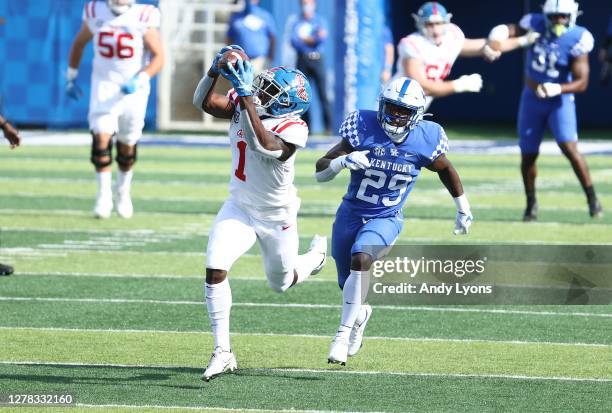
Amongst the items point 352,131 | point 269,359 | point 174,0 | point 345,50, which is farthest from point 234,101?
point 174,0

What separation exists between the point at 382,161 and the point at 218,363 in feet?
4.03

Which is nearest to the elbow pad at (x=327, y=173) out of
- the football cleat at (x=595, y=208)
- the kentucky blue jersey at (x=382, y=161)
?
the kentucky blue jersey at (x=382, y=161)

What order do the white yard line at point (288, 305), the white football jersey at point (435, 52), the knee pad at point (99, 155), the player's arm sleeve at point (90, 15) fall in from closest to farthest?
the white yard line at point (288, 305), the knee pad at point (99, 155), the white football jersey at point (435, 52), the player's arm sleeve at point (90, 15)

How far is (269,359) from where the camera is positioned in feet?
21.2

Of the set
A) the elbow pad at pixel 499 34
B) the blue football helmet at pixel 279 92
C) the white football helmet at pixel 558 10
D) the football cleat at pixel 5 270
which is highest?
the blue football helmet at pixel 279 92

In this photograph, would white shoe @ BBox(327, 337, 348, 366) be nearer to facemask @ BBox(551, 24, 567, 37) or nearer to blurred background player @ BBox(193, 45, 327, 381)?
blurred background player @ BBox(193, 45, 327, 381)

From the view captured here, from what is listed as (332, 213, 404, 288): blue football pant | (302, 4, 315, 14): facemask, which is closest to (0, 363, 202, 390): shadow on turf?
(332, 213, 404, 288): blue football pant

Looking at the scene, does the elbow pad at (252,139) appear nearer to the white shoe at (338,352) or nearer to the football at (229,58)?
the football at (229,58)

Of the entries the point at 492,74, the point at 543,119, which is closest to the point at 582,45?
the point at 543,119

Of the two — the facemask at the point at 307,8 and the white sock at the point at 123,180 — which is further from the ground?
the white sock at the point at 123,180

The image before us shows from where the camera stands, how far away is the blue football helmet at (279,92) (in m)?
6.08

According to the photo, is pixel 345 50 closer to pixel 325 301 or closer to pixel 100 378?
pixel 325 301

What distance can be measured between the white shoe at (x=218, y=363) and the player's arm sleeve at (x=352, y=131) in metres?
1.17

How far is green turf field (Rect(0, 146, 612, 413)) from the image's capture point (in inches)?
225
